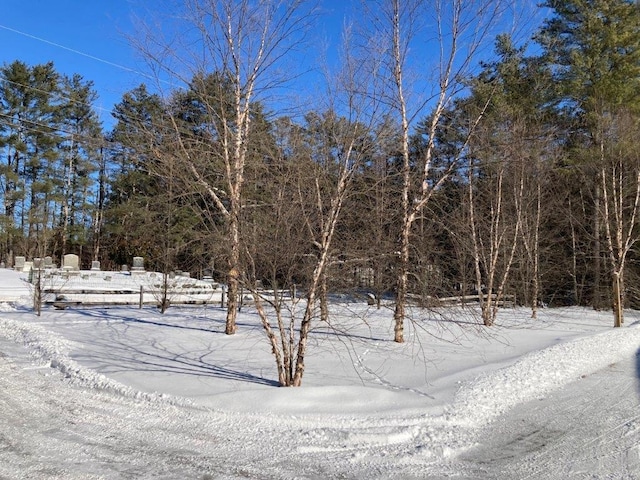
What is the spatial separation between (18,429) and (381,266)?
515cm

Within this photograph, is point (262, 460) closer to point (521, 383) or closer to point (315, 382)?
point (315, 382)

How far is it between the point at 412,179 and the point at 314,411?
21.1ft

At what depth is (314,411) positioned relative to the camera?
5805 mm

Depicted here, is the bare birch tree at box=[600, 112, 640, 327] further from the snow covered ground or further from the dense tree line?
the snow covered ground

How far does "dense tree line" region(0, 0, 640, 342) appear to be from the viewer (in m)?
7.41

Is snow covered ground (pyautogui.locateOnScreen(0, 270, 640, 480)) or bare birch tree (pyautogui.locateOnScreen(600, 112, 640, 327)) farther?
bare birch tree (pyautogui.locateOnScreen(600, 112, 640, 327))

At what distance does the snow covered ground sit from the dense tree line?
3.77 ft

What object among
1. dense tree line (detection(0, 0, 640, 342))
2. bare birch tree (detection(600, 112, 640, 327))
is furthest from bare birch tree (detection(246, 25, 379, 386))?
bare birch tree (detection(600, 112, 640, 327))

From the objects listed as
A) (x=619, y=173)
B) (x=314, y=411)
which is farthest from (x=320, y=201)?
(x=619, y=173)

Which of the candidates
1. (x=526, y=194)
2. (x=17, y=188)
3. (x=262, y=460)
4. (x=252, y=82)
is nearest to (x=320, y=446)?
(x=262, y=460)

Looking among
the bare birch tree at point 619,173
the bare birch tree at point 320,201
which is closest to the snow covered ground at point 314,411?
the bare birch tree at point 320,201

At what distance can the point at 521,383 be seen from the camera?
25.5 feet

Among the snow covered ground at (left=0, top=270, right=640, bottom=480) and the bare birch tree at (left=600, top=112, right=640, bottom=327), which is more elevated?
the bare birch tree at (left=600, top=112, right=640, bottom=327)

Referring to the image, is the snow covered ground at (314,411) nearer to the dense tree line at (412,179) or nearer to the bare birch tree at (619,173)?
the dense tree line at (412,179)
